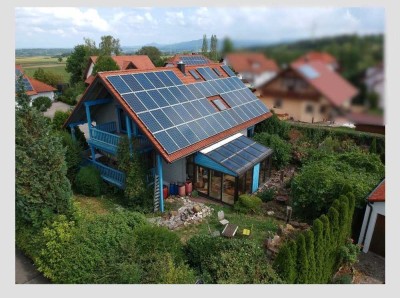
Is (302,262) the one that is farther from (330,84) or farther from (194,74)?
(194,74)

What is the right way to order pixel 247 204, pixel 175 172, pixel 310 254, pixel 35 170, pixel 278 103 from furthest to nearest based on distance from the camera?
pixel 175 172 → pixel 247 204 → pixel 35 170 → pixel 310 254 → pixel 278 103

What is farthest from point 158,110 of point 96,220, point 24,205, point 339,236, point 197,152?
point 339,236

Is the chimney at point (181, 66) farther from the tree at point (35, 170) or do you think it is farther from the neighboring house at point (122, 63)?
the neighboring house at point (122, 63)

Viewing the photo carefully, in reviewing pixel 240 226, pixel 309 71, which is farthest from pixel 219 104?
pixel 309 71

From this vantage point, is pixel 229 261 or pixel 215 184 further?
pixel 215 184

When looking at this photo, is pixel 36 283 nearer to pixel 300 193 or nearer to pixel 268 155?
pixel 300 193

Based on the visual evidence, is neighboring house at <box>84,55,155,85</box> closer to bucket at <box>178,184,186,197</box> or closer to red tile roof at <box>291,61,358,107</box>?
bucket at <box>178,184,186,197</box>

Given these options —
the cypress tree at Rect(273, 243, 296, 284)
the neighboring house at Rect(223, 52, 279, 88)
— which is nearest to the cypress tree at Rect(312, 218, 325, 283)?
the cypress tree at Rect(273, 243, 296, 284)

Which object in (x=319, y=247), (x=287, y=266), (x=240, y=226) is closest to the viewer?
(x=287, y=266)
